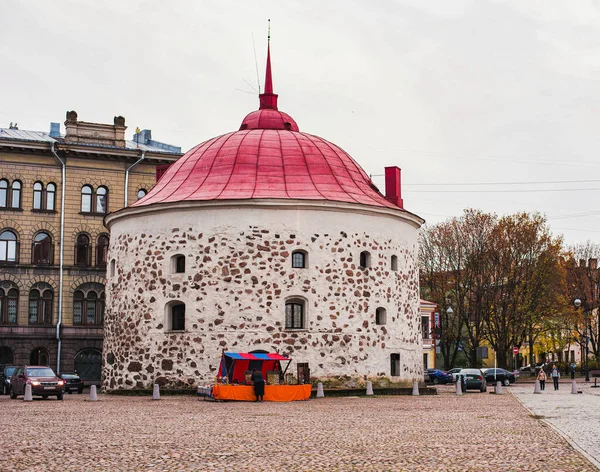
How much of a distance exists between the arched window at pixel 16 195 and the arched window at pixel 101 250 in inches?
202

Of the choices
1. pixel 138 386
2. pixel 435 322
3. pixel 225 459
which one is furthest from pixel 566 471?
pixel 435 322

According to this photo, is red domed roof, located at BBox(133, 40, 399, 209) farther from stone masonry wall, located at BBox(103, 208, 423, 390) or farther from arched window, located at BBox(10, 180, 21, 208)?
arched window, located at BBox(10, 180, 21, 208)

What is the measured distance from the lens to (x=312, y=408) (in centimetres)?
2838

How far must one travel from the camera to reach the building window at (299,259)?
131 feet

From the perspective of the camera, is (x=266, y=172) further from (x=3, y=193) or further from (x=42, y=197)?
(x=3, y=193)

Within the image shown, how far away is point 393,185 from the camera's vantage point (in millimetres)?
46375

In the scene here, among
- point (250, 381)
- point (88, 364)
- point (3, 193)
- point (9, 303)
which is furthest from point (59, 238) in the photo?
point (250, 381)

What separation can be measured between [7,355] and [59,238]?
7350 mm

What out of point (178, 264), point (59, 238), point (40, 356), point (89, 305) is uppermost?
point (59, 238)

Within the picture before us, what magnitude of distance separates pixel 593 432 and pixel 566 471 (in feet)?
22.0

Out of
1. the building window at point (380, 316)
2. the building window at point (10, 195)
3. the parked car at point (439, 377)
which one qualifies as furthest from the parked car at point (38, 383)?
the parked car at point (439, 377)

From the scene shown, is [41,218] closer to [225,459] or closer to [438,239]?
[438,239]

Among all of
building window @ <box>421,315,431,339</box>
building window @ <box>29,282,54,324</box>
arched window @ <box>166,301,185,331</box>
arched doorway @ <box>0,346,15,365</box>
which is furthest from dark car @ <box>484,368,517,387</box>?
arched doorway @ <box>0,346,15,365</box>

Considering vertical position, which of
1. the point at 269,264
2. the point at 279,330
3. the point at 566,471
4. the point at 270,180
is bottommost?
the point at 566,471
